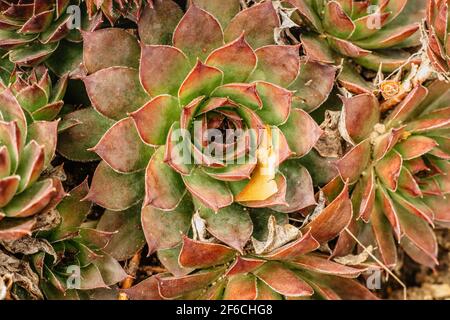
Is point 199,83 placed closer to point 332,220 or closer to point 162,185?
point 162,185

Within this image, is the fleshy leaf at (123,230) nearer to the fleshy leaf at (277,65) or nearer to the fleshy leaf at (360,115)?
the fleshy leaf at (277,65)

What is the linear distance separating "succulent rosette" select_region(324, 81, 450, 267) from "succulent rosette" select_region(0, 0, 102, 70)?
33.0 inches

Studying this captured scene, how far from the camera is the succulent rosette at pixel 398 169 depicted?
5.86ft

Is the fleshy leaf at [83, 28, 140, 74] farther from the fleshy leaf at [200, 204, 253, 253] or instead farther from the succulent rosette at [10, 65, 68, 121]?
the fleshy leaf at [200, 204, 253, 253]

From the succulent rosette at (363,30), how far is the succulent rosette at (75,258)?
0.82 meters

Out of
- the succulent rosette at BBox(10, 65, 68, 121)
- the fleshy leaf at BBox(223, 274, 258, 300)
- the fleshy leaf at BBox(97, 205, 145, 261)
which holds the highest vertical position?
the succulent rosette at BBox(10, 65, 68, 121)

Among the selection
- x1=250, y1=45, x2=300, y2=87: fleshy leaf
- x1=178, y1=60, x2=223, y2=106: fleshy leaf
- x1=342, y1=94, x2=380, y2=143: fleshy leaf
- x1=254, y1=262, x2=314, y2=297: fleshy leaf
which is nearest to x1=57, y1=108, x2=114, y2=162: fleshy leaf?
x1=178, y1=60, x2=223, y2=106: fleshy leaf

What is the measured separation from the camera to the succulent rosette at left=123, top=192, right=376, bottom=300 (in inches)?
62.9

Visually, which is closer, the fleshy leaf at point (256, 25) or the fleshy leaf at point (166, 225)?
the fleshy leaf at point (166, 225)

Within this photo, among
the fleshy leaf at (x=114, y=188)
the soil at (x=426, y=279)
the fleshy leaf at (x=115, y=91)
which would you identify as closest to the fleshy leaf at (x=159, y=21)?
the fleshy leaf at (x=115, y=91)

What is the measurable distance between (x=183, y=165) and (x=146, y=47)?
32 centimetres
